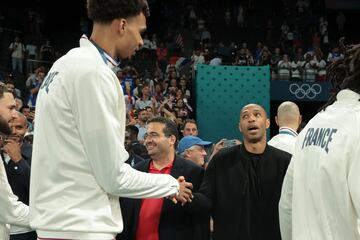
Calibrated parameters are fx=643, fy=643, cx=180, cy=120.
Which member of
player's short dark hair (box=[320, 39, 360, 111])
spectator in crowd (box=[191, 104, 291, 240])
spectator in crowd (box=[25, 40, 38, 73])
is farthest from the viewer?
spectator in crowd (box=[25, 40, 38, 73])

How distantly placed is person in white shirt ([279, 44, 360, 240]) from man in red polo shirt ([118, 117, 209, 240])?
1.47 meters

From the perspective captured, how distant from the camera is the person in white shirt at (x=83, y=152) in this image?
2.45 m

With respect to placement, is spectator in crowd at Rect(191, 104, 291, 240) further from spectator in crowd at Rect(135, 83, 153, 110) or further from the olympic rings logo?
the olympic rings logo

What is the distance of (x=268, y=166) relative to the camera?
4.83 meters

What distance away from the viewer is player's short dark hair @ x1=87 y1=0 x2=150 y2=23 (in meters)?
2.58

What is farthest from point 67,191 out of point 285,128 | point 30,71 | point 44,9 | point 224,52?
point 44,9

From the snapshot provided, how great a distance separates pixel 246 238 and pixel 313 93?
49.0 feet

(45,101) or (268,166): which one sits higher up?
(45,101)

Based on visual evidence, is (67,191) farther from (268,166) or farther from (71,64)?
(268,166)

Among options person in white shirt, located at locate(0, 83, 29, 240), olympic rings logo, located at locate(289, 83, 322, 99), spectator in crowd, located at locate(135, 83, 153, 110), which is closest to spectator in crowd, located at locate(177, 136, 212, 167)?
person in white shirt, located at locate(0, 83, 29, 240)

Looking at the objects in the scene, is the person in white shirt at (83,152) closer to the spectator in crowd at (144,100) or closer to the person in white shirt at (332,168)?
the person in white shirt at (332,168)

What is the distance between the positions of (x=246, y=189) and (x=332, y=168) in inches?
69.0

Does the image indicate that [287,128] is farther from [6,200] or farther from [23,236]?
[6,200]

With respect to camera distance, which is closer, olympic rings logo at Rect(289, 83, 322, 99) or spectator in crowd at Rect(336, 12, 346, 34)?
olympic rings logo at Rect(289, 83, 322, 99)
